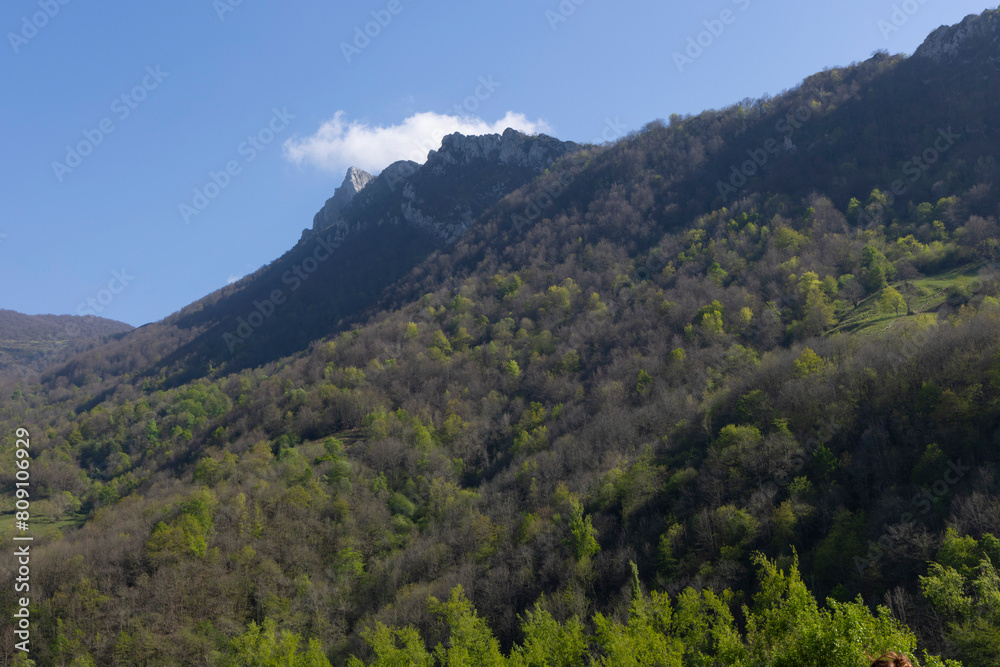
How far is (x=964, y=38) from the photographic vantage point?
115 metres

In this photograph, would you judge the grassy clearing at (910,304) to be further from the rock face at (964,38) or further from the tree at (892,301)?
the rock face at (964,38)

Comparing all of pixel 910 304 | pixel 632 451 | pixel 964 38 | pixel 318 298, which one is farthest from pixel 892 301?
pixel 318 298

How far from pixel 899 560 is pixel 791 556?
23.1 ft

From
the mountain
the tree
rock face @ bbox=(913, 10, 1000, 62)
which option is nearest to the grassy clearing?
the tree

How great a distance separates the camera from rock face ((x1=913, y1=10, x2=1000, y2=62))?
110 m

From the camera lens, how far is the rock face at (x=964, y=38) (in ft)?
362

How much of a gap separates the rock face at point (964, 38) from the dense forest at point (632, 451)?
0.88 m

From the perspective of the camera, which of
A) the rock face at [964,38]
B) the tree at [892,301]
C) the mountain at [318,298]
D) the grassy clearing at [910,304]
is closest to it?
the grassy clearing at [910,304]

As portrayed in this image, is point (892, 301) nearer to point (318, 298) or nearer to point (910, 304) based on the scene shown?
point (910, 304)

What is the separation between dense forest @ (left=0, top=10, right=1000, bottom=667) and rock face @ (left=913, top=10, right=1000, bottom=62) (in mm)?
878

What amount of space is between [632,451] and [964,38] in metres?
137

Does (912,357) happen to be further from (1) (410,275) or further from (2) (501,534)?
(1) (410,275)

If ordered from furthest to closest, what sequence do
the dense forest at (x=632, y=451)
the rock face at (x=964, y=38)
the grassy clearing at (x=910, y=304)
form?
the rock face at (x=964, y=38)
the grassy clearing at (x=910, y=304)
the dense forest at (x=632, y=451)

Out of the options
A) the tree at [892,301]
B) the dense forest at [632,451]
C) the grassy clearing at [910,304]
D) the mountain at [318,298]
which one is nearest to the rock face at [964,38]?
the dense forest at [632,451]
